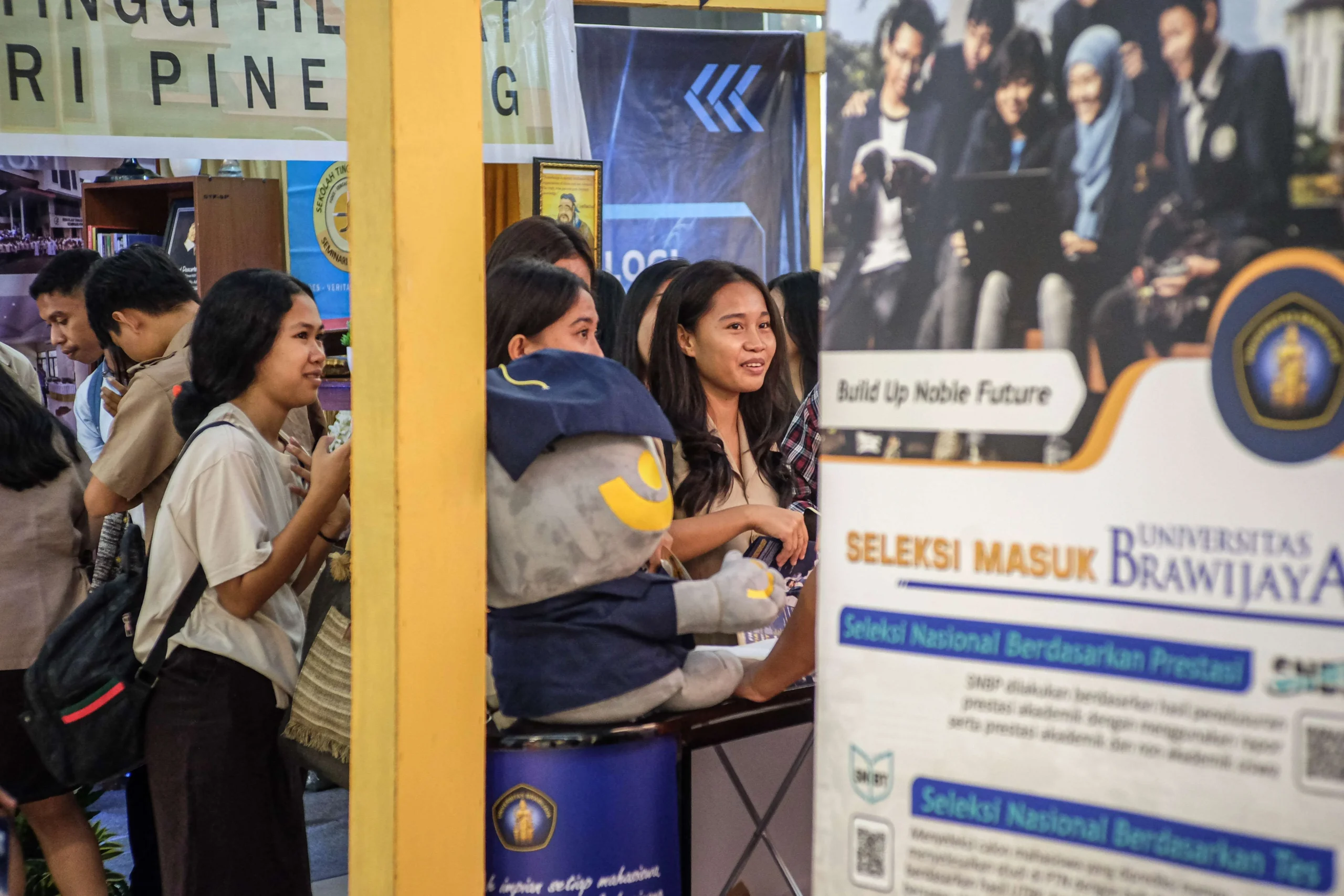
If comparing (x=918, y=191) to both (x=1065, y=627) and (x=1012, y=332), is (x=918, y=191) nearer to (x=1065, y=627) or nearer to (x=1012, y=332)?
(x=1012, y=332)

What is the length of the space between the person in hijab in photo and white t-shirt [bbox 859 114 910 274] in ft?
0.63

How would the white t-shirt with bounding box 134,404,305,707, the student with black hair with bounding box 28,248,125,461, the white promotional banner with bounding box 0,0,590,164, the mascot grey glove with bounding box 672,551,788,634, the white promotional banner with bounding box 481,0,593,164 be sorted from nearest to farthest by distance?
the mascot grey glove with bounding box 672,551,788,634 → the white t-shirt with bounding box 134,404,305,707 → the white promotional banner with bounding box 0,0,590,164 → the student with black hair with bounding box 28,248,125,461 → the white promotional banner with bounding box 481,0,593,164

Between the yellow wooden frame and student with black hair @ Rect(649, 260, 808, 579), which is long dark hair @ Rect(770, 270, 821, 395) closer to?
student with black hair @ Rect(649, 260, 808, 579)

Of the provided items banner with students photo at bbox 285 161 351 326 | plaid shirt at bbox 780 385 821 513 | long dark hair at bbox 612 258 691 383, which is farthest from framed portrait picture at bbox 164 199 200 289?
plaid shirt at bbox 780 385 821 513

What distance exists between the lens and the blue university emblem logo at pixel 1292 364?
1149 millimetres

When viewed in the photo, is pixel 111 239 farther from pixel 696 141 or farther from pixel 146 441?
pixel 146 441

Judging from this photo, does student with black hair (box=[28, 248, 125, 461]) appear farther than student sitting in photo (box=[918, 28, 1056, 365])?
Yes

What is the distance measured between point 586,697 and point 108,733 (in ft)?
4.09

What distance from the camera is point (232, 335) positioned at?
270 cm

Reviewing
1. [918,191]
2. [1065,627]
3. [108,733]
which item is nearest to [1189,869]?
[1065,627]

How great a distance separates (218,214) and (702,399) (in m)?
3.58

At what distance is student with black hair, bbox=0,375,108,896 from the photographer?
310cm

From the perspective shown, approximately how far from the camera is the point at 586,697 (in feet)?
6.61

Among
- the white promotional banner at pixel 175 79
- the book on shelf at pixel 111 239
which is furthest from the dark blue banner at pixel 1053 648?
the book on shelf at pixel 111 239
